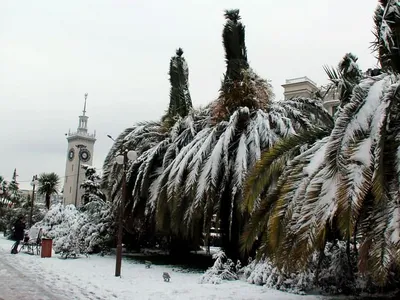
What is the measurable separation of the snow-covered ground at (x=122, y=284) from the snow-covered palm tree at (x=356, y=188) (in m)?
2.79

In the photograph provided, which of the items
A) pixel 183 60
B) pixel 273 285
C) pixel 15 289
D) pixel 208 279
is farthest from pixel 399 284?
pixel 183 60

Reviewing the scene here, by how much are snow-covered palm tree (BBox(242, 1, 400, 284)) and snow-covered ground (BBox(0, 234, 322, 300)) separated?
2.79 m

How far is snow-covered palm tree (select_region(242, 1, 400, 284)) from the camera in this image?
17.7 feet

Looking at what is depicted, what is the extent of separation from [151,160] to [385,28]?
10825 millimetres

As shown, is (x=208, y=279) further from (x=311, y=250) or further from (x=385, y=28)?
(x=385, y=28)

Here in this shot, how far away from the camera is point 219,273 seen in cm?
1148

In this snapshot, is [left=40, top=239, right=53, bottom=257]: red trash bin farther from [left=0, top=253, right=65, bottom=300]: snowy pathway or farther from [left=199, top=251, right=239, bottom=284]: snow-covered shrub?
[left=199, top=251, right=239, bottom=284]: snow-covered shrub

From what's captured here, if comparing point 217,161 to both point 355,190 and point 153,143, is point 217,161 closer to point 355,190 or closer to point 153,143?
point 153,143

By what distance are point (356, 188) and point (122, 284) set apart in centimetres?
680

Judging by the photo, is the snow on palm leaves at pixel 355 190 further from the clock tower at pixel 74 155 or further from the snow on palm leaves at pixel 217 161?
the clock tower at pixel 74 155

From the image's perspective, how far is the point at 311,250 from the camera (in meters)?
5.71

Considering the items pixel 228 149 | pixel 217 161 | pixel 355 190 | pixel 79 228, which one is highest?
pixel 228 149

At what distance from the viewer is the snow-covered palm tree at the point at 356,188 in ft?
17.7

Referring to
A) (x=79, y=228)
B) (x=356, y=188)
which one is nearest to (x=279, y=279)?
(x=356, y=188)
